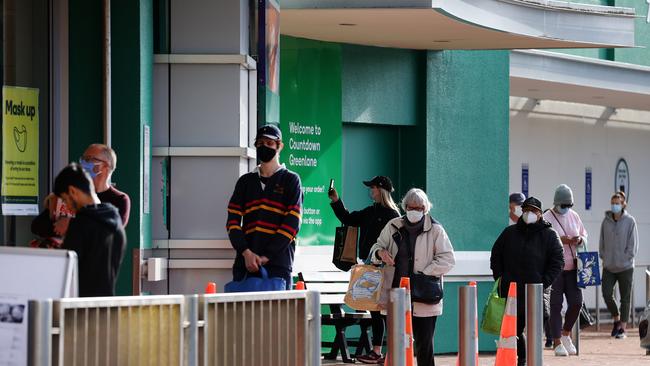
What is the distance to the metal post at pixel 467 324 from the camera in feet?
37.3

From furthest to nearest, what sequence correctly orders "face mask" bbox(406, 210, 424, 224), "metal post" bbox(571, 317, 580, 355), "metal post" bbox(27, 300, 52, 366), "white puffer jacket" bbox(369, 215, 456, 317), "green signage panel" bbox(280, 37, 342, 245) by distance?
"metal post" bbox(571, 317, 580, 355) < "green signage panel" bbox(280, 37, 342, 245) < "face mask" bbox(406, 210, 424, 224) < "white puffer jacket" bbox(369, 215, 456, 317) < "metal post" bbox(27, 300, 52, 366)

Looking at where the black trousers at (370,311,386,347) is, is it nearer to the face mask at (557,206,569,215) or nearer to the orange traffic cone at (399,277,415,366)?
the orange traffic cone at (399,277,415,366)

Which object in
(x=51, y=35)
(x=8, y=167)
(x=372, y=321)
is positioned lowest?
(x=372, y=321)

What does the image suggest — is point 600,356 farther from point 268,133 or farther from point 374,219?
point 268,133

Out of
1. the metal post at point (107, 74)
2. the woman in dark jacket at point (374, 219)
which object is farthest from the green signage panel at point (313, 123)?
the metal post at point (107, 74)

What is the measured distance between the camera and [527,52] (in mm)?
22953

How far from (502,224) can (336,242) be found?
3.83 meters

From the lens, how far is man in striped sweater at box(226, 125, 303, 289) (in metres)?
11.4

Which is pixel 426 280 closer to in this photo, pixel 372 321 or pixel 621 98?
pixel 372 321

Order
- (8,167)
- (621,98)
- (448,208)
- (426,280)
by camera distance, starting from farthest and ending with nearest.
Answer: (621,98), (448,208), (426,280), (8,167)

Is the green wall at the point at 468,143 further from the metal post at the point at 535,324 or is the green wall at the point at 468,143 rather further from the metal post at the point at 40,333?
the metal post at the point at 40,333

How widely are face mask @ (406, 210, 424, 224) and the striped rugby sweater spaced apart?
75.4 inches

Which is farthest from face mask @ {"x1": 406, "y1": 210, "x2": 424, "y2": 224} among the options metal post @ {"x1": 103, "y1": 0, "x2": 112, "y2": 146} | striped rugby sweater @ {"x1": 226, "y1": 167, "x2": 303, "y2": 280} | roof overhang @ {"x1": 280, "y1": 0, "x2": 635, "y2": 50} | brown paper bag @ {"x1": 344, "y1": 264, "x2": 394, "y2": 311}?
metal post @ {"x1": 103, "y1": 0, "x2": 112, "y2": 146}

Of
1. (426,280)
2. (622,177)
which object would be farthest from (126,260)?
(622,177)
